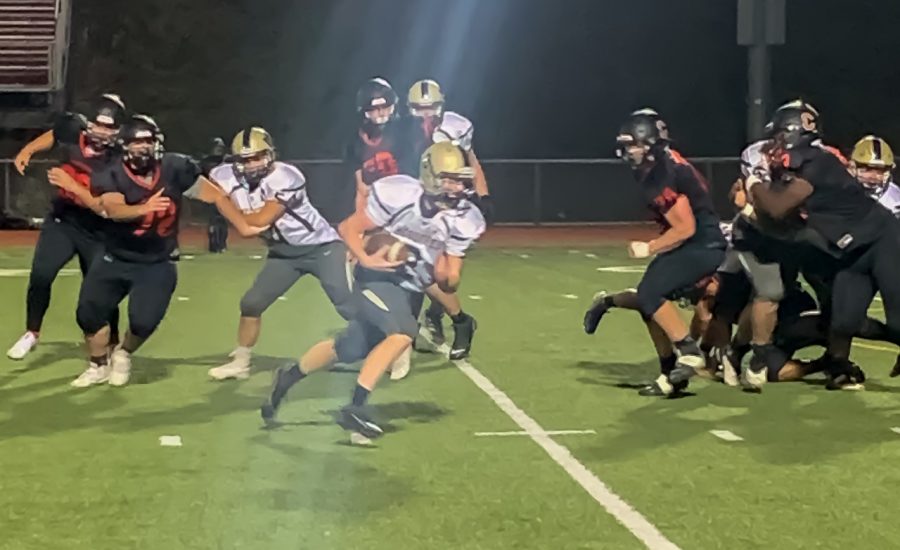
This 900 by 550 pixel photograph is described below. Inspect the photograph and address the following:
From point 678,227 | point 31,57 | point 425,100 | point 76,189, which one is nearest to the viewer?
point 678,227

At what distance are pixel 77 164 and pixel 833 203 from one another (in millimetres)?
4184

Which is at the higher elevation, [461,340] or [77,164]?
[77,164]

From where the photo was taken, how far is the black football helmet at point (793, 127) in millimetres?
7812

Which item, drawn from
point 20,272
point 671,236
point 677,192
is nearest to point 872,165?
point 677,192

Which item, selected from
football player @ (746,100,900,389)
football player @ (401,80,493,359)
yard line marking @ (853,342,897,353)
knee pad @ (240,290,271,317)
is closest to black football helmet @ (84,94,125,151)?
knee pad @ (240,290,271,317)

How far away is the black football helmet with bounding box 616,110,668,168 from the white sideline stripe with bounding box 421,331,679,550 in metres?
1.41

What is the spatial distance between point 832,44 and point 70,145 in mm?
20288

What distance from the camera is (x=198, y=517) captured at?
17.8 feet

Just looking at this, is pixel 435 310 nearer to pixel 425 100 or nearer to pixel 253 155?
pixel 425 100

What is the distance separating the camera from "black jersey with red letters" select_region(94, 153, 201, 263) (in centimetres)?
796

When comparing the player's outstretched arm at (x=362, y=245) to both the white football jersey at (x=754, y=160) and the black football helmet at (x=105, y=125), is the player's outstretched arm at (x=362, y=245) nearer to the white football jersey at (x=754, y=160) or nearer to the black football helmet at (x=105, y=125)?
the black football helmet at (x=105, y=125)

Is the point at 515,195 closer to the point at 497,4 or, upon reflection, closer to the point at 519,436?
the point at 497,4

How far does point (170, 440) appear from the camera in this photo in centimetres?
685

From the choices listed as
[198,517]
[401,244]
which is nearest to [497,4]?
[401,244]
